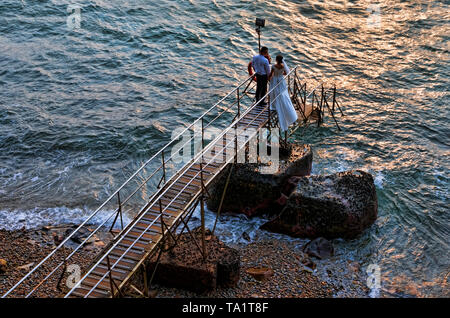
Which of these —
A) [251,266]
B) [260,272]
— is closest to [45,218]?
[251,266]

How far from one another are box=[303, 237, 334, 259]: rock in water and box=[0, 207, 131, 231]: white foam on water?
6.07 meters

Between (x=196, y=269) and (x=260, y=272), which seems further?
(x=260, y=272)

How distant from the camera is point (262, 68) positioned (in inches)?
697

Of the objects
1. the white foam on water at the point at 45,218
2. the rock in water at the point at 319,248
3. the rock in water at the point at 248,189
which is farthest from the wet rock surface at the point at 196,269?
the white foam on water at the point at 45,218

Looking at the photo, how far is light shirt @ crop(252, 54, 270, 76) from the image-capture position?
17.5 metres

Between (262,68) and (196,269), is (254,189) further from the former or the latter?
(196,269)

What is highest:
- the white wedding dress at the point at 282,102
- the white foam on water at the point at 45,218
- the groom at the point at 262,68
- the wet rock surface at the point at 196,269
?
the groom at the point at 262,68

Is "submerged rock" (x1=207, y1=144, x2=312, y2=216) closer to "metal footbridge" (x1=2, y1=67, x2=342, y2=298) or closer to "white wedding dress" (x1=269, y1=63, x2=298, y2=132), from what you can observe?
"metal footbridge" (x1=2, y1=67, x2=342, y2=298)

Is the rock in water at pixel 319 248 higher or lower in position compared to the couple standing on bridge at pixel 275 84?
lower

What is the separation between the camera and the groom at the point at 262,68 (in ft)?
57.5

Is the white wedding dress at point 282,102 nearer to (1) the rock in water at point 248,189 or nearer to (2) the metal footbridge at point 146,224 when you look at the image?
(2) the metal footbridge at point 146,224

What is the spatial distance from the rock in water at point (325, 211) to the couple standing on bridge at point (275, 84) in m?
2.33

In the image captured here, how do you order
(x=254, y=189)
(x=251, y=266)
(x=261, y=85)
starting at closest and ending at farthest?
(x=251, y=266) < (x=254, y=189) < (x=261, y=85)

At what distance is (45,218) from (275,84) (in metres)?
8.65
